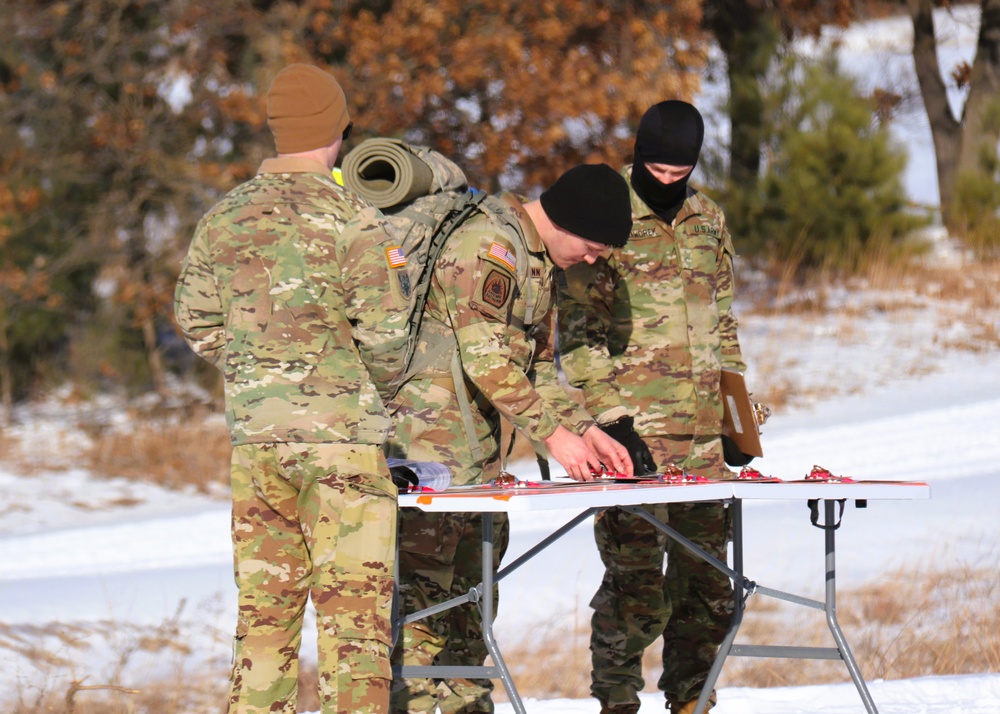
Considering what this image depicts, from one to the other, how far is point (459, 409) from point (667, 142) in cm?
119

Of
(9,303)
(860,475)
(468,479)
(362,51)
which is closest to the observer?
(468,479)

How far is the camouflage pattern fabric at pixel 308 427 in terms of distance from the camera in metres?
3.35

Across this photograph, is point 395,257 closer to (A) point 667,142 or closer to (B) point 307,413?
(B) point 307,413

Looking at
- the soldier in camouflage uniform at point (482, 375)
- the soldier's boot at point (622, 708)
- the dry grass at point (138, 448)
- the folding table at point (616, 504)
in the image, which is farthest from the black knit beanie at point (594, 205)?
the dry grass at point (138, 448)

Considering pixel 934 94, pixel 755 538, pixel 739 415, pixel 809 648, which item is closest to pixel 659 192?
pixel 739 415

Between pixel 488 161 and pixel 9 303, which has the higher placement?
pixel 488 161

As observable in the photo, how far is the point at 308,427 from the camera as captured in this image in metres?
3.34

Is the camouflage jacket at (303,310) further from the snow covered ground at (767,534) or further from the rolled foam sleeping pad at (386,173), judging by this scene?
the snow covered ground at (767,534)

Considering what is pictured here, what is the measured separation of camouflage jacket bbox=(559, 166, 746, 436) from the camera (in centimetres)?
457

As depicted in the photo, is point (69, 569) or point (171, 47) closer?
point (69, 569)

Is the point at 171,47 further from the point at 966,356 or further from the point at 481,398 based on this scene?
the point at 481,398

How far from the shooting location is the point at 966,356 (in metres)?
13.6

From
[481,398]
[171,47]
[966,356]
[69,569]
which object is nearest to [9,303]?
[171,47]

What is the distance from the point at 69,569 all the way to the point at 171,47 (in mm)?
6688
